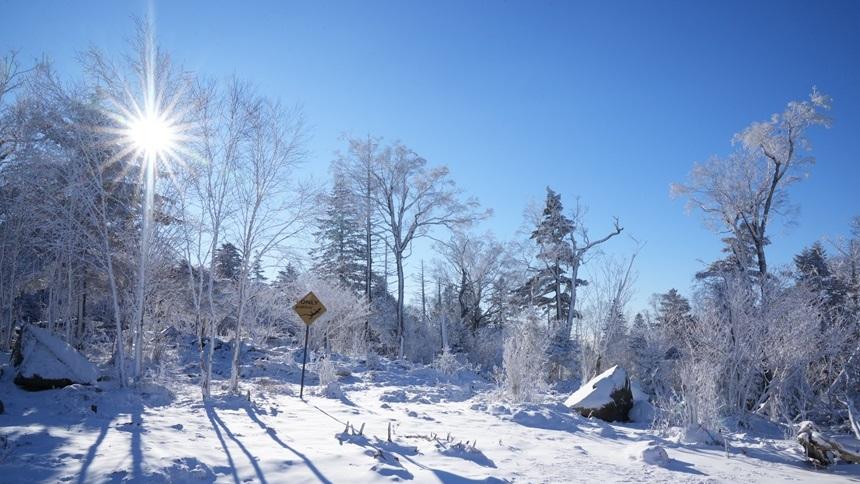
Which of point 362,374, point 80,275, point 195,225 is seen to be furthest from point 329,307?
point 195,225

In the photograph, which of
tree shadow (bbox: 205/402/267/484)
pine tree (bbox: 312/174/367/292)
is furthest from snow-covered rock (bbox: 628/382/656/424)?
pine tree (bbox: 312/174/367/292)

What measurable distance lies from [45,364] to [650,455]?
9.45m

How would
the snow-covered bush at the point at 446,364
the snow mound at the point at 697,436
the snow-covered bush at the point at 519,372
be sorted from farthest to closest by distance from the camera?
1. the snow-covered bush at the point at 446,364
2. the snow-covered bush at the point at 519,372
3. the snow mound at the point at 697,436

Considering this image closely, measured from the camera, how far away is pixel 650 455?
17.3 feet

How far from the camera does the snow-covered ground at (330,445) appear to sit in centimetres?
399

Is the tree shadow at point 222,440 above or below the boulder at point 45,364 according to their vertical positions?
below

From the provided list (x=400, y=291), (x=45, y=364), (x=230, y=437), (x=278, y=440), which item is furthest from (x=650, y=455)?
(x=400, y=291)

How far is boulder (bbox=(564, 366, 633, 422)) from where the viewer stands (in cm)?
932

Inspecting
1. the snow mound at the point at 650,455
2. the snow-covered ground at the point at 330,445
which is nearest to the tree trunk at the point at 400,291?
the snow-covered ground at the point at 330,445

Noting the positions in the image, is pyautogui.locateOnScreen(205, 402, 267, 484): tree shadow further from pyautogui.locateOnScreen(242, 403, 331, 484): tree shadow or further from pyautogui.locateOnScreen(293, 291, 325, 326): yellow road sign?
pyautogui.locateOnScreen(293, 291, 325, 326): yellow road sign

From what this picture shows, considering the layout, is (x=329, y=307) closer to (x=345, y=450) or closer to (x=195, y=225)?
(x=195, y=225)

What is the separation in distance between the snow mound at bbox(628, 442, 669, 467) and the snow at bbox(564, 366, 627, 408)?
398cm

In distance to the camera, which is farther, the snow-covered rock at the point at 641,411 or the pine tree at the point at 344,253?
the pine tree at the point at 344,253

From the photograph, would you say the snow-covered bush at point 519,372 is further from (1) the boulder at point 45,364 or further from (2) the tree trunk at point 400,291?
(2) the tree trunk at point 400,291
